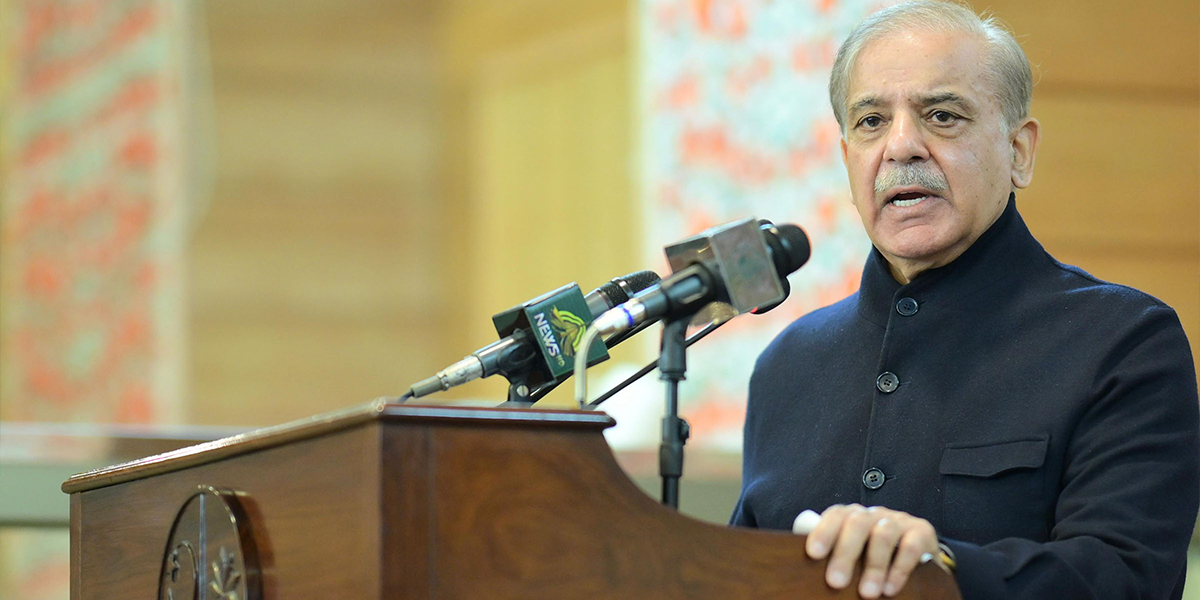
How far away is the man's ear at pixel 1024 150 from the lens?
5.85 feet

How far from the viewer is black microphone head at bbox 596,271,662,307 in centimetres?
142

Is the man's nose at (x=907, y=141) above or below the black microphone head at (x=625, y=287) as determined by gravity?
above

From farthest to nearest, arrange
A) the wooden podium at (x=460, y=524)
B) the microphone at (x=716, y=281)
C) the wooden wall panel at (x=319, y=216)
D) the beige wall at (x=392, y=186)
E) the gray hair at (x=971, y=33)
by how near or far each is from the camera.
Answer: the wooden wall panel at (x=319, y=216) → the beige wall at (x=392, y=186) → the gray hair at (x=971, y=33) → the microphone at (x=716, y=281) → the wooden podium at (x=460, y=524)

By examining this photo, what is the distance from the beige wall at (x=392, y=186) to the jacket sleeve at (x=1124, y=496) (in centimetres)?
382

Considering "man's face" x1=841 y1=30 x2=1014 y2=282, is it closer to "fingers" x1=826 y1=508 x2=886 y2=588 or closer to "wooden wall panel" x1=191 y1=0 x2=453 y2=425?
"fingers" x1=826 y1=508 x2=886 y2=588

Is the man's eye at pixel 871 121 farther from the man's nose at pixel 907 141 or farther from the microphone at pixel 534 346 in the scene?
the microphone at pixel 534 346

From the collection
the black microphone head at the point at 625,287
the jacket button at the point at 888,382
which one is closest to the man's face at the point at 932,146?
the jacket button at the point at 888,382

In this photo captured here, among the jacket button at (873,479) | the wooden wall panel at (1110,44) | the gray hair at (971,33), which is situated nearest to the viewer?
the jacket button at (873,479)

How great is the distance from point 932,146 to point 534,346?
0.63 m

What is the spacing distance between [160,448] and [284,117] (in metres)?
3.41

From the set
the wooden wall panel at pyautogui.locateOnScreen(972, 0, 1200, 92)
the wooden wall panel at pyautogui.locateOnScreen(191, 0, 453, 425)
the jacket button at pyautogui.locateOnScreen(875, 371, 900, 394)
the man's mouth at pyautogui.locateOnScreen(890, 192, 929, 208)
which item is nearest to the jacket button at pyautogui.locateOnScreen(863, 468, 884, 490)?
the jacket button at pyautogui.locateOnScreen(875, 371, 900, 394)

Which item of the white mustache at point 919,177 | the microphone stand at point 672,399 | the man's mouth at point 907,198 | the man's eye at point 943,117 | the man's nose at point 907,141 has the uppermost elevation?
the man's eye at point 943,117

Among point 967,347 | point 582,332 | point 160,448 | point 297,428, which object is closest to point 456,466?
point 297,428

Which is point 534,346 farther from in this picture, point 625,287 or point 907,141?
point 907,141
